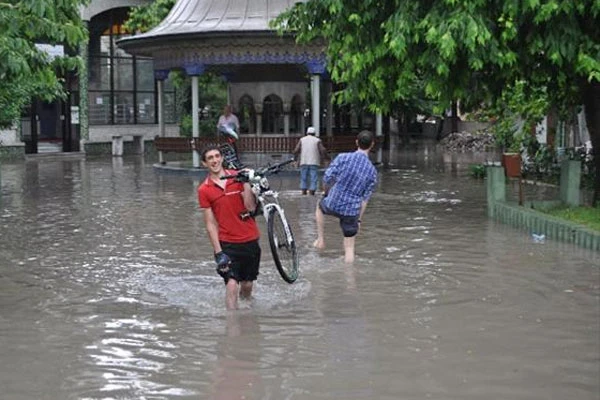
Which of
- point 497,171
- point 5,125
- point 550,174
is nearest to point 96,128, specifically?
point 5,125

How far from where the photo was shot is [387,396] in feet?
19.8

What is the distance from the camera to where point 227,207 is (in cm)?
816

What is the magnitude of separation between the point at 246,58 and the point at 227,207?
1796 centimetres

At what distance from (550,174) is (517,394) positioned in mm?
15849

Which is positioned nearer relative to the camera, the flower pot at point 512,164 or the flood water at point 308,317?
the flood water at point 308,317

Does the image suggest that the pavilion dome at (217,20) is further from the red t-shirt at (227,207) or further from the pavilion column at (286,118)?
the red t-shirt at (227,207)

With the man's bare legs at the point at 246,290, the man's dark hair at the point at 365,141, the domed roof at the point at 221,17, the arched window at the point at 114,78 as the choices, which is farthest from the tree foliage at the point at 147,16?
the man's bare legs at the point at 246,290

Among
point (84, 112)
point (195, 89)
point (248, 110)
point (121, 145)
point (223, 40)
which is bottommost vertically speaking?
point (121, 145)

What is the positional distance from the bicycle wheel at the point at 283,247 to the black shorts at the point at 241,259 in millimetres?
980

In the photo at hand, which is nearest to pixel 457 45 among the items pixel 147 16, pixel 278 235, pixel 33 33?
pixel 278 235

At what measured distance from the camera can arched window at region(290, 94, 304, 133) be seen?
2875 cm

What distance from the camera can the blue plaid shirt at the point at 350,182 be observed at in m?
10.6

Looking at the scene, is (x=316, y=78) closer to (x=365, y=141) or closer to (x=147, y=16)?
(x=147, y=16)

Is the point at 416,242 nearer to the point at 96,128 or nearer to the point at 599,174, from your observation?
the point at 599,174
